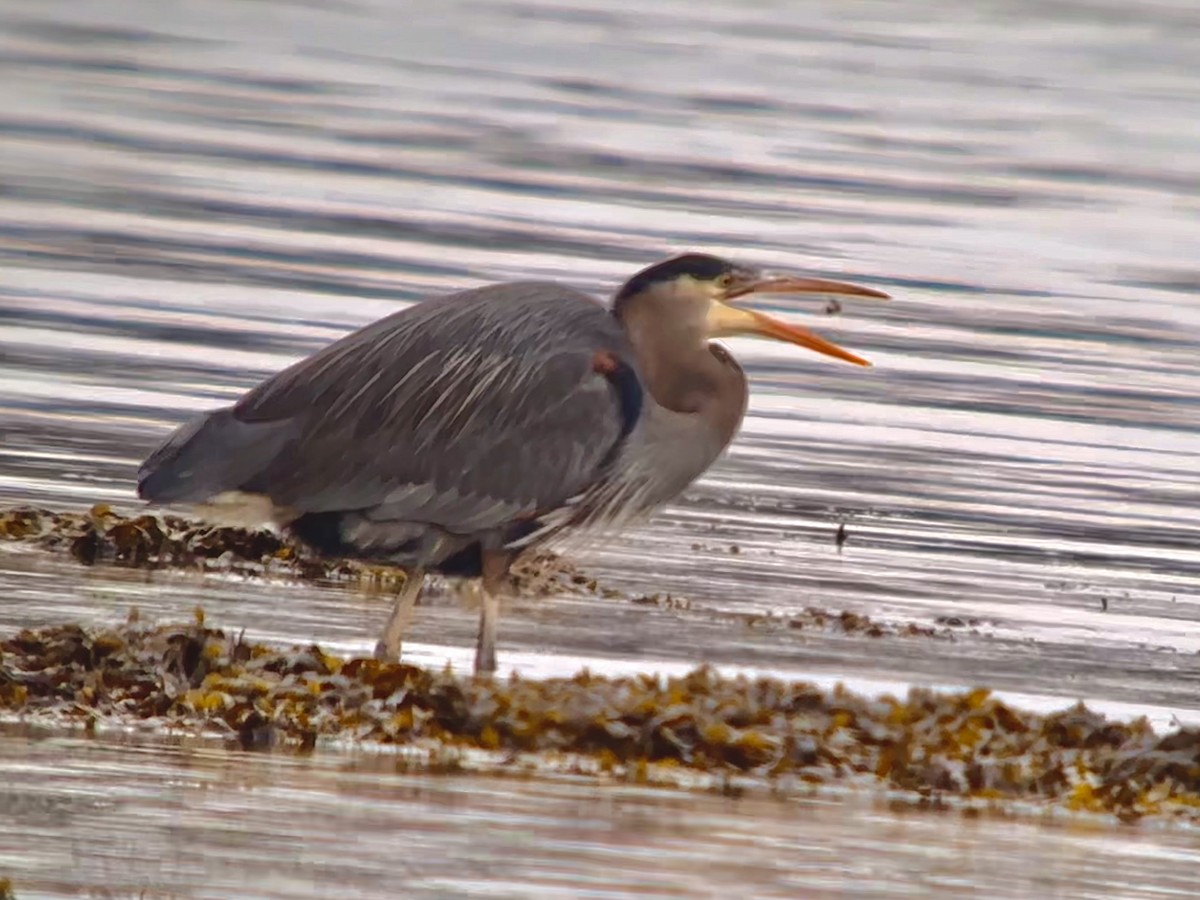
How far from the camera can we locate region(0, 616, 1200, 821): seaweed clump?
29.7 ft

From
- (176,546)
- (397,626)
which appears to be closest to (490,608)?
(397,626)

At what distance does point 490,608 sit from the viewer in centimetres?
1051

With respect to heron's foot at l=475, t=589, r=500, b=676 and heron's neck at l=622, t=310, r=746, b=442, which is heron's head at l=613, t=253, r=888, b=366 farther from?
heron's foot at l=475, t=589, r=500, b=676

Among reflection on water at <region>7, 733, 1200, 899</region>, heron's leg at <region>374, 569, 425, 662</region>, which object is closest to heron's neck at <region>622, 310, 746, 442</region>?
heron's leg at <region>374, 569, 425, 662</region>

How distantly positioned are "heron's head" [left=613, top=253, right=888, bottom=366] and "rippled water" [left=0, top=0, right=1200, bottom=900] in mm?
1167

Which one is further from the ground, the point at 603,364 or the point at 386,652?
the point at 603,364

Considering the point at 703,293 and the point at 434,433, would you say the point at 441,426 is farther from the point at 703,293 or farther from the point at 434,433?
the point at 703,293

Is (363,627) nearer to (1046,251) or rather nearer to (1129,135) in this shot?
(1046,251)

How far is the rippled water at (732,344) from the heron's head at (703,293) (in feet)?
3.83

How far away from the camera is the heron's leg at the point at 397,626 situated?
10.3 meters

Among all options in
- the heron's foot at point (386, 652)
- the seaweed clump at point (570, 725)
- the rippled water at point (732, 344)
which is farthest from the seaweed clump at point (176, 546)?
the seaweed clump at point (570, 725)

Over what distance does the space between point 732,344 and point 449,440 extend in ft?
32.4

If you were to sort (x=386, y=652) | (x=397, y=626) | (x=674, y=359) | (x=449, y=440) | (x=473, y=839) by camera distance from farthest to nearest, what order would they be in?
(x=674, y=359), (x=449, y=440), (x=397, y=626), (x=386, y=652), (x=473, y=839)

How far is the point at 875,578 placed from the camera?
13844mm
